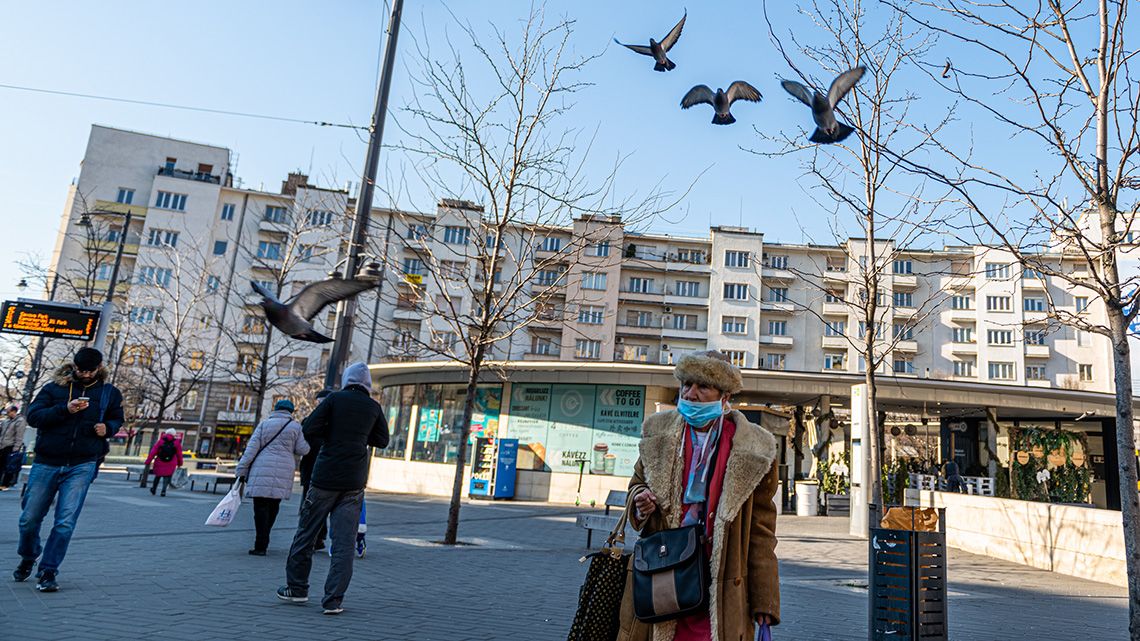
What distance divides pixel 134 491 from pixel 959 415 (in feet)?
87.8

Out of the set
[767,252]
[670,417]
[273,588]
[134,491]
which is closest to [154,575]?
[273,588]

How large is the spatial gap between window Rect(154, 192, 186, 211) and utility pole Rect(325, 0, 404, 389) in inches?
2421

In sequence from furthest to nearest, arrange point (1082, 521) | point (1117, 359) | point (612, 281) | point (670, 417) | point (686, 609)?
point (612, 281)
point (1082, 521)
point (1117, 359)
point (670, 417)
point (686, 609)

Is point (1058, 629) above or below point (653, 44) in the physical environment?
below

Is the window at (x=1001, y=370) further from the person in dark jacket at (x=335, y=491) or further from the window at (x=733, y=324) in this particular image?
the person in dark jacket at (x=335, y=491)

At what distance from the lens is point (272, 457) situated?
9.07m

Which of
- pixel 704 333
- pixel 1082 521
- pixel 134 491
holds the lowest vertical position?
pixel 134 491

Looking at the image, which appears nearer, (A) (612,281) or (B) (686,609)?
(B) (686,609)

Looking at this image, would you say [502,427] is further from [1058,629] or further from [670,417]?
[670,417]

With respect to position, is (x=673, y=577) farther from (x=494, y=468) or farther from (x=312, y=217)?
(x=312, y=217)

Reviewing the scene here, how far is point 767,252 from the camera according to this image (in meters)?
64.9

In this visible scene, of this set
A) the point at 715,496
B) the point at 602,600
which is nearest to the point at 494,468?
the point at 602,600

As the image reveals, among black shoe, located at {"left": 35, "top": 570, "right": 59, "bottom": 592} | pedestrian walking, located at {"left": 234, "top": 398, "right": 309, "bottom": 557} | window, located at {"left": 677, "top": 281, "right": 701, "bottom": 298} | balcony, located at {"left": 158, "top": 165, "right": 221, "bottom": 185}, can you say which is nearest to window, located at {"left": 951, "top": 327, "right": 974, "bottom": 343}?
window, located at {"left": 677, "top": 281, "right": 701, "bottom": 298}

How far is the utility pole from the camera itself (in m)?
7.93
